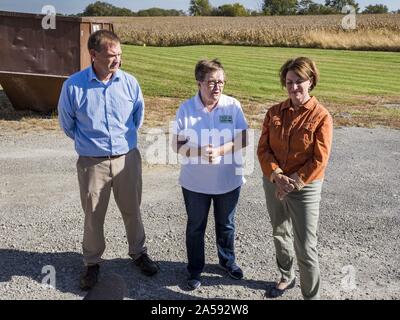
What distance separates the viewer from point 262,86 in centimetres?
1481

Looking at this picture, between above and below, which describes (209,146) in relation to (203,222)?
above

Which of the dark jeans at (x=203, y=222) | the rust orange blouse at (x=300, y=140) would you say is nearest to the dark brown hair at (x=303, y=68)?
the rust orange blouse at (x=300, y=140)

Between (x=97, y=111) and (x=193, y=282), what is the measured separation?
5.13ft

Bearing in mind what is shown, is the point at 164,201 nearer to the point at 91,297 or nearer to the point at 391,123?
the point at 91,297

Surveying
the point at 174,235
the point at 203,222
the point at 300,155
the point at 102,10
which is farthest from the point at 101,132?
the point at 102,10

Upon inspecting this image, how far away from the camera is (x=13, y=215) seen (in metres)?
5.50

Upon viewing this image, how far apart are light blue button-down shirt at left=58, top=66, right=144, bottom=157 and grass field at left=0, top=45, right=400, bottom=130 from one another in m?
6.06

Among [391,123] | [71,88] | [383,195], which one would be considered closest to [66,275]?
[71,88]

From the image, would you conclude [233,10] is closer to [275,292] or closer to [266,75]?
[266,75]

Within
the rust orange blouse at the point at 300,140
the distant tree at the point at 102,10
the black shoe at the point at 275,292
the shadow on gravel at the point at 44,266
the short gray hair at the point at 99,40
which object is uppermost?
the distant tree at the point at 102,10

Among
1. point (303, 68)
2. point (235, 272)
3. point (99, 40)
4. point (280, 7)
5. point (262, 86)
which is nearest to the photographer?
point (303, 68)

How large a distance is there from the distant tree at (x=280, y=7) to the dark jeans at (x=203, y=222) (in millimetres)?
80922

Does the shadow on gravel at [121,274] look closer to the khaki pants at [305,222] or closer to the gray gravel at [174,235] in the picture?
the gray gravel at [174,235]

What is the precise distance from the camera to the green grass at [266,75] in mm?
13672
